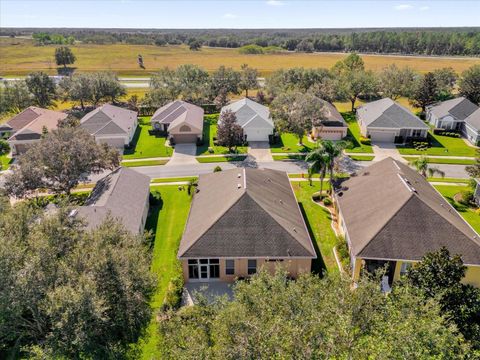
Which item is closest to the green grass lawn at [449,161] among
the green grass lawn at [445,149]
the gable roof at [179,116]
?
the green grass lawn at [445,149]

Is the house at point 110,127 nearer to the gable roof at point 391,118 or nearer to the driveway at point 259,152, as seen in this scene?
the driveway at point 259,152

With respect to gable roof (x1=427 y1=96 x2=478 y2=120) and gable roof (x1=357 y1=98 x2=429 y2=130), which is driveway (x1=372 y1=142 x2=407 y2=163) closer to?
gable roof (x1=357 y1=98 x2=429 y2=130)

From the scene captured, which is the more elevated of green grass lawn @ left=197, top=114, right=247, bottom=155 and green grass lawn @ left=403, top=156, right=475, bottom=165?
green grass lawn @ left=197, top=114, right=247, bottom=155

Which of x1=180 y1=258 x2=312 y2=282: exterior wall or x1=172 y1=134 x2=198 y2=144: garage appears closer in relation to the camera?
x1=180 y1=258 x2=312 y2=282: exterior wall

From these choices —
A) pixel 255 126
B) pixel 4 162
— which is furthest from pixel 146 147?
pixel 4 162

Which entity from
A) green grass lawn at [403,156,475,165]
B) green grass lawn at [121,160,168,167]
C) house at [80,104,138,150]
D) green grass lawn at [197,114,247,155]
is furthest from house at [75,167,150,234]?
green grass lawn at [403,156,475,165]

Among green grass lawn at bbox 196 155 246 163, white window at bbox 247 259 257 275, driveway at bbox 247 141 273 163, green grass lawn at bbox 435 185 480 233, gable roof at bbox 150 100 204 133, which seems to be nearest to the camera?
white window at bbox 247 259 257 275

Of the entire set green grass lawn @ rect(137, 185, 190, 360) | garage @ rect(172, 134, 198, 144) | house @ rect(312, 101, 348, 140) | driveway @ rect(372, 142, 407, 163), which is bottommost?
green grass lawn @ rect(137, 185, 190, 360)

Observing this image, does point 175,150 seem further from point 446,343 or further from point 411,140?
point 446,343

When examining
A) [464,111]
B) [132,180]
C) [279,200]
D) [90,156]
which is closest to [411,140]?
[464,111]
